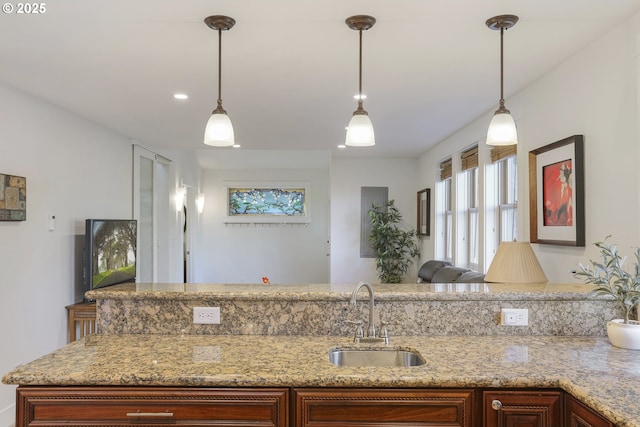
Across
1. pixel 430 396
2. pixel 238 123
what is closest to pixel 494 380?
pixel 430 396

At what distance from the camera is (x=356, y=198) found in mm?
7059

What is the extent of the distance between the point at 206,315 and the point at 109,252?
2.85 m

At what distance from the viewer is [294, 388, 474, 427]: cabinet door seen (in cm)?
153

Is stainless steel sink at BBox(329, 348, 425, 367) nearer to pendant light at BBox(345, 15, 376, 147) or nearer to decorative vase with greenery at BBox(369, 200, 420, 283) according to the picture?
pendant light at BBox(345, 15, 376, 147)

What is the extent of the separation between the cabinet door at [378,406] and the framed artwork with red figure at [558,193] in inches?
60.2

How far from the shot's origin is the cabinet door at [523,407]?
1521mm

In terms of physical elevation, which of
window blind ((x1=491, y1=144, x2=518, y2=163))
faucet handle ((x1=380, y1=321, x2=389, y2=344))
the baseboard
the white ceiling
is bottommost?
the baseboard

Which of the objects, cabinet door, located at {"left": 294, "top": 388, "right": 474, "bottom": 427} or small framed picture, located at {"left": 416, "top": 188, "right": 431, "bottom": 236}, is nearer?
cabinet door, located at {"left": 294, "top": 388, "right": 474, "bottom": 427}

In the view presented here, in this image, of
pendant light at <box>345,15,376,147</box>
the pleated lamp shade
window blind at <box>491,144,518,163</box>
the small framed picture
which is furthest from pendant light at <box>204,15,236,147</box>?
the small framed picture

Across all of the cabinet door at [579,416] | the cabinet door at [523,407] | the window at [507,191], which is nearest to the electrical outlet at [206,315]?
the cabinet door at [523,407]

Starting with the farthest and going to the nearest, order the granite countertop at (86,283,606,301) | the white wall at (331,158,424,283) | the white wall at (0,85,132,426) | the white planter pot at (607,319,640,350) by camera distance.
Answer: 1. the white wall at (331,158,424,283)
2. the white wall at (0,85,132,426)
3. the granite countertop at (86,283,606,301)
4. the white planter pot at (607,319,640,350)

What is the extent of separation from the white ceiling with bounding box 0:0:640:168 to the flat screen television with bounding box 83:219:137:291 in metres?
1.05

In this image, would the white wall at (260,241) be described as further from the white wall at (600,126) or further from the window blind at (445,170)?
the white wall at (600,126)

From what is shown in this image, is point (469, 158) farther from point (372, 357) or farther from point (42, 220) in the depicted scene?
point (42, 220)
